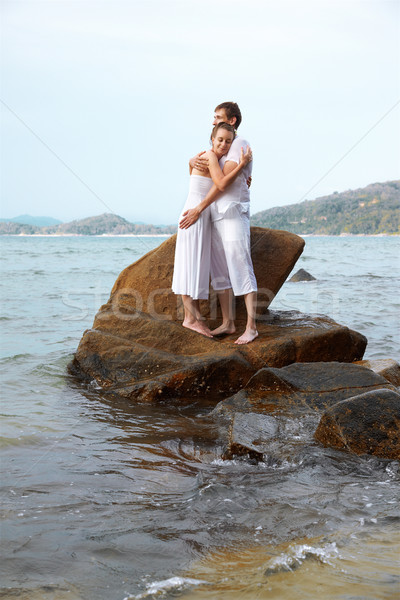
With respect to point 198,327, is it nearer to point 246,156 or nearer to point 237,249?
point 237,249

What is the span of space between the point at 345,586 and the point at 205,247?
441 centimetres

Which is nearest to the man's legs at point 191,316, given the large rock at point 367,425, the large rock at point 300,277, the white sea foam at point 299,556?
the large rock at point 367,425

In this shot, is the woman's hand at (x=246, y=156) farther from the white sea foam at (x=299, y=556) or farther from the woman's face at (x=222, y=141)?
the white sea foam at (x=299, y=556)

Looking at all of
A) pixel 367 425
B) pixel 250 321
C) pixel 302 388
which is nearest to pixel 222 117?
pixel 250 321

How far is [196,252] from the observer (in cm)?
635

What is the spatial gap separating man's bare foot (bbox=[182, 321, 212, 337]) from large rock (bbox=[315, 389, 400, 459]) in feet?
7.59

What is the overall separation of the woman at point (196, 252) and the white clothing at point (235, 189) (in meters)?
0.08

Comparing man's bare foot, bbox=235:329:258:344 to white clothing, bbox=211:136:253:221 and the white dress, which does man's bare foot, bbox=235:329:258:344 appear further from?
white clothing, bbox=211:136:253:221

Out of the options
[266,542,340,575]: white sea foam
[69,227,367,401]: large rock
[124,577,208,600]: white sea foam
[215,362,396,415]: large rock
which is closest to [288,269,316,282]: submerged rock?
[69,227,367,401]: large rock

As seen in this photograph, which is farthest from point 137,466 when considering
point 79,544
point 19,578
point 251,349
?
point 251,349

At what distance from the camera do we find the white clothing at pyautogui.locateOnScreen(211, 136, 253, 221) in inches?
242

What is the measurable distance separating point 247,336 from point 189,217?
4.74 feet

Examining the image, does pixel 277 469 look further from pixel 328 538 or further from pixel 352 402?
pixel 328 538

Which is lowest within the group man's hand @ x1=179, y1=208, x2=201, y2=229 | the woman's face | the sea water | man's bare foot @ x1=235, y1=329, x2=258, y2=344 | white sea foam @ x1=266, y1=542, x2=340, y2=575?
the sea water
